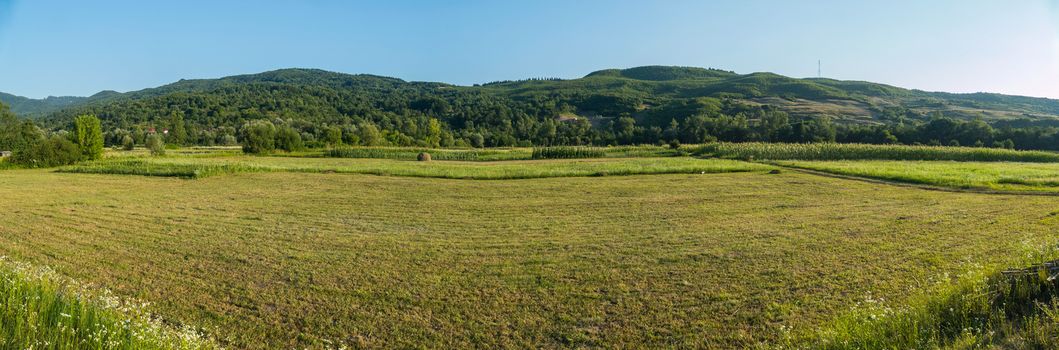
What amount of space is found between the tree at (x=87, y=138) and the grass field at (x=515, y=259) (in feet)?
106

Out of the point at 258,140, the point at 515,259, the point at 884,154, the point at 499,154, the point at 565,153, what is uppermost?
the point at 258,140

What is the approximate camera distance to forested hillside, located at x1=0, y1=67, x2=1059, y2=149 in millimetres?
77562

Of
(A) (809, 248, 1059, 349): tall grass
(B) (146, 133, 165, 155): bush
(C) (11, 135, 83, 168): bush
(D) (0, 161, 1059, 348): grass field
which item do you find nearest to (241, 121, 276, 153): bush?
(B) (146, 133, 165, 155): bush

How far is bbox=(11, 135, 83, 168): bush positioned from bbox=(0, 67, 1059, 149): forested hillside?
2843cm

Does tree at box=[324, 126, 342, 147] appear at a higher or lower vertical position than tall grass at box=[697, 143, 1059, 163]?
higher

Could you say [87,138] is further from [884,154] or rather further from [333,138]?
[884,154]

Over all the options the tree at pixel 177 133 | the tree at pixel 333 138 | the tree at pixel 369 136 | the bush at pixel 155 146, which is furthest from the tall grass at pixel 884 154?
the tree at pixel 177 133

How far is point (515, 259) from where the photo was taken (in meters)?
10.8

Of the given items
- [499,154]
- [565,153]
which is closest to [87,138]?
[499,154]

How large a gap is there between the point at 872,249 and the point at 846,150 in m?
49.6

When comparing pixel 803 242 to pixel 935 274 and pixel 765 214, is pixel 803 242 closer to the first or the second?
pixel 935 274

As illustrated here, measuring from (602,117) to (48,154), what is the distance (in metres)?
117

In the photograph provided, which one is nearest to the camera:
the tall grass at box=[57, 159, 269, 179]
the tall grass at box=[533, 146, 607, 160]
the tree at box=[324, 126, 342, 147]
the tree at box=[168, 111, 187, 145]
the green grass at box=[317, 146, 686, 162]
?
the tall grass at box=[57, 159, 269, 179]

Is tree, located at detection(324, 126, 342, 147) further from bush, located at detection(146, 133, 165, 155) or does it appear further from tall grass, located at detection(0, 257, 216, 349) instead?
tall grass, located at detection(0, 257, 216, 349)
